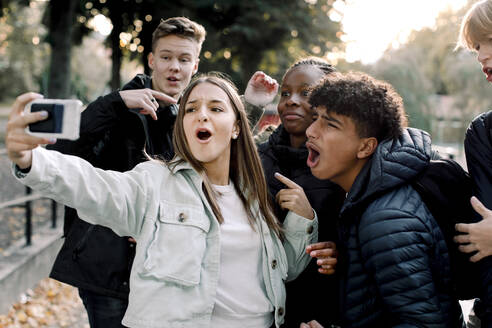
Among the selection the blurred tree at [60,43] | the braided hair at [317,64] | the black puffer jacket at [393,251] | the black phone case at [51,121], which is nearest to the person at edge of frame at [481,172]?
the black puffer jacket at [393,251]

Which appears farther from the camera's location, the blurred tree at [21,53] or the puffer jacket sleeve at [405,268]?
the blurred tree at [21,53]

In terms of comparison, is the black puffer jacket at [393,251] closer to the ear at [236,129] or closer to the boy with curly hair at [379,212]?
the boy with curly hair at [379,212]

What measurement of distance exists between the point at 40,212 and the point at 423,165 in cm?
771

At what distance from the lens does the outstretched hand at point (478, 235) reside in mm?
1898

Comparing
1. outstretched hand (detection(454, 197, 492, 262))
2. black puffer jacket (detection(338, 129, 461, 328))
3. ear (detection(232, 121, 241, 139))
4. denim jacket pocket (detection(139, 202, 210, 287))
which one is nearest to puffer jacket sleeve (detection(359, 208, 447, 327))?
black puffer jacket (detection(338, 129, 461, 328))

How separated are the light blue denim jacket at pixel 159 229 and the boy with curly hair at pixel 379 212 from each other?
0.42 metres

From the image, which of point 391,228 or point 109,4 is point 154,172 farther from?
point 109,4

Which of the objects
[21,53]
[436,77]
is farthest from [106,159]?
[436,77]

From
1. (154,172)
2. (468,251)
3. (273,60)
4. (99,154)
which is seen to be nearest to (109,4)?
(273,60)

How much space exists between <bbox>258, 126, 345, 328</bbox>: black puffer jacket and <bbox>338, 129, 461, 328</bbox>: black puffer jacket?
40cm

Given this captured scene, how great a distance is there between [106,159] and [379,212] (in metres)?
1.57

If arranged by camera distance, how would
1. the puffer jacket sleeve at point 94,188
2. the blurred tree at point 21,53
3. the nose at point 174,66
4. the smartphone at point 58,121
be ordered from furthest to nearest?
the blurred tree at point 21,53, the nose at point 174,66, the puffer jacket sleeve at point 94,188, the smartphone at point 58,121

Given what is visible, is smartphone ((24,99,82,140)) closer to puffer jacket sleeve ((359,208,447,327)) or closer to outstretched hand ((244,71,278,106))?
puffer jacket sleeve ((359,208,447,327))

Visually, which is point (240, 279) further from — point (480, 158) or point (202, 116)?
point (480, 158)
